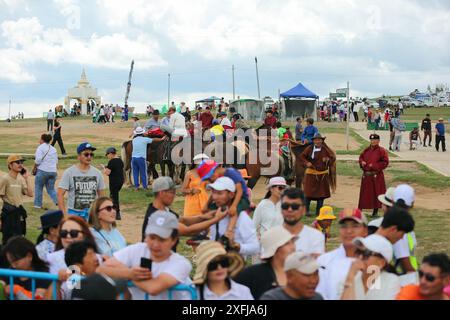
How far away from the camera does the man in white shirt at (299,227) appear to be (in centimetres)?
703

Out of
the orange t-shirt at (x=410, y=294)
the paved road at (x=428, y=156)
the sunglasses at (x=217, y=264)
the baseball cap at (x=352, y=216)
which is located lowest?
the paved road at (x=428, y=156)

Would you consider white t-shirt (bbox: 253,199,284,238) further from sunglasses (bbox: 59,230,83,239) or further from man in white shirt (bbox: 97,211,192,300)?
man in white shirt (bbox: 97,211,192,300)

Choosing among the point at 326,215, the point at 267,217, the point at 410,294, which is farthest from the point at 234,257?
the point at 326,215

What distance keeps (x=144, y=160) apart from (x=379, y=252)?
14338 millimetres

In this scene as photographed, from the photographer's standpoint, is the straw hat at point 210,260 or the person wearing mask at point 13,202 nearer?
the straw hat at point 210,260

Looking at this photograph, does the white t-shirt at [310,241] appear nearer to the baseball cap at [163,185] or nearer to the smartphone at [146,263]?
the smartphone at [146,263]

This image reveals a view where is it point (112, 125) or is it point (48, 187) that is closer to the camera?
point (48, 187)

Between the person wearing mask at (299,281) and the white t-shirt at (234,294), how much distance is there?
36 centimetres

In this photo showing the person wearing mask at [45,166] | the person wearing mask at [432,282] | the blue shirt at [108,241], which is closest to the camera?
the person wearing mask at [432,282]

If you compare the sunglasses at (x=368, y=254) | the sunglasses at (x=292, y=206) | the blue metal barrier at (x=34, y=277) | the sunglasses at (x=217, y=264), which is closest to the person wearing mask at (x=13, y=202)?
the blue metal barrier at (x=34, y=277)

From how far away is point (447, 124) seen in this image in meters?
54.9

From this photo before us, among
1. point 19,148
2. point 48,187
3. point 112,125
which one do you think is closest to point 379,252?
point 48,187
